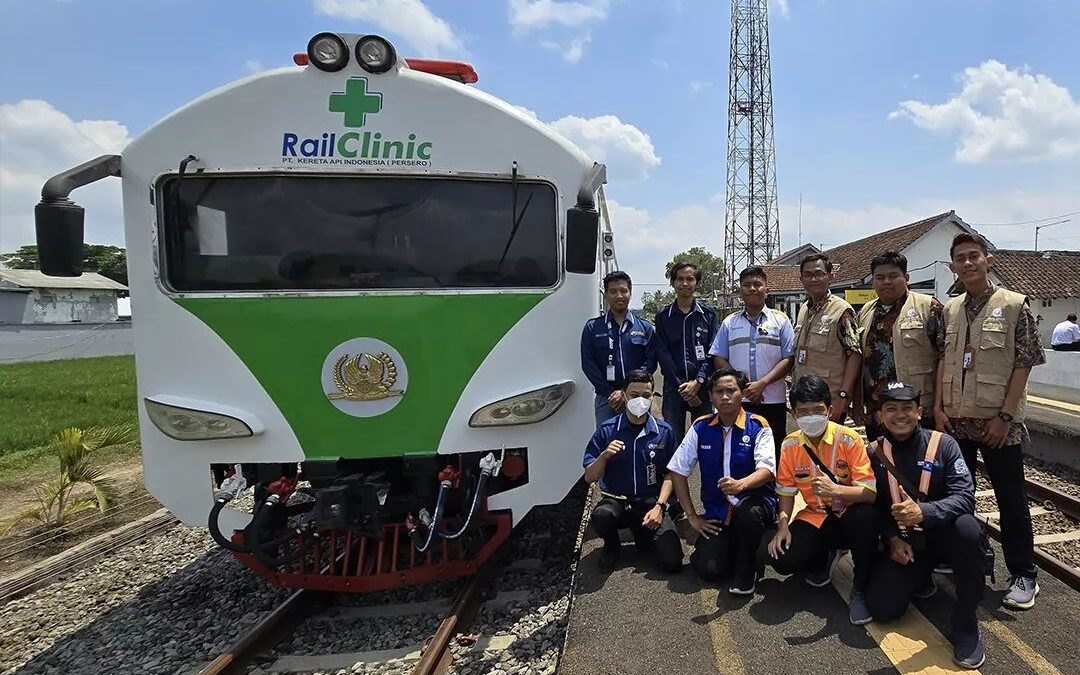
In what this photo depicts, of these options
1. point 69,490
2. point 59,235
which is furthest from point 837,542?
point 69,490

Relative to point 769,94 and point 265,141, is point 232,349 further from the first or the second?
point 769,94

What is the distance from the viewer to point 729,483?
3.34m

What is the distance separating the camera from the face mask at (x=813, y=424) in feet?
10.3

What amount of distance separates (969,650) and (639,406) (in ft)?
6.09

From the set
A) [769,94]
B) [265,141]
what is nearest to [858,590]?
[265,141]

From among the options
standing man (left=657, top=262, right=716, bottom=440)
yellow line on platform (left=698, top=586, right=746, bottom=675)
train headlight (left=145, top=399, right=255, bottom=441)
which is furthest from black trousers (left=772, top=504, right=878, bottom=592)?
train headlight (left=145, top=399, right=255, bottom=441)

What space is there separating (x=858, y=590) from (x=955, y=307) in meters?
1.63

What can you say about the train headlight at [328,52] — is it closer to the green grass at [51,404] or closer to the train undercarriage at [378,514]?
the train undercarriage at [378,514]

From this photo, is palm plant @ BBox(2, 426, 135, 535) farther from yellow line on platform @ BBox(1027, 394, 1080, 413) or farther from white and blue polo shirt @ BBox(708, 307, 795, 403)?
yellow line on platform @ BBox(1027, 394, 1080, 413)

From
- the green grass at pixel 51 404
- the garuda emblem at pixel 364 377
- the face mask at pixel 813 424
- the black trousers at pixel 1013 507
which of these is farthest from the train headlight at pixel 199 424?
the green grass at pixel 51 404

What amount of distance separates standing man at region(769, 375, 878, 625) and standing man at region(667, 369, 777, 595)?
5.8 inches

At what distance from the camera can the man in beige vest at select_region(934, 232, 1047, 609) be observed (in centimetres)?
309

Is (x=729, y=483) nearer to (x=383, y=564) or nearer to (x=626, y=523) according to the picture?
(x=626, y=523)

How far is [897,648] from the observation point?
2678 mm
